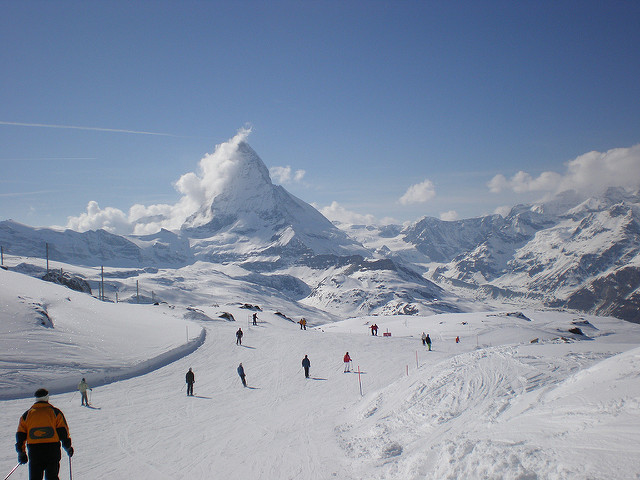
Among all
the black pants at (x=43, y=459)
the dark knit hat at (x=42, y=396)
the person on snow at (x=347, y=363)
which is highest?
the dark knit hat at (x=42, y=396)

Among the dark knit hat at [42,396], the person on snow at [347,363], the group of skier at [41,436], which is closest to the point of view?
the group of skier at [41,436]

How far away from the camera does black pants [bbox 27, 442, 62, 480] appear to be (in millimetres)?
7598

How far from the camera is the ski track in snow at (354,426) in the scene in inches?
318

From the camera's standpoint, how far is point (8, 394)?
1802 centimetres

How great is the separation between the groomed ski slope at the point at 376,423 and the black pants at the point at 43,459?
12.8 ft

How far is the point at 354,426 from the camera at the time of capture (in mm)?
14594

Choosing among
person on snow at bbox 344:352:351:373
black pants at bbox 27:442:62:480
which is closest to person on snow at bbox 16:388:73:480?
black pants at bbox 27:442:62:480

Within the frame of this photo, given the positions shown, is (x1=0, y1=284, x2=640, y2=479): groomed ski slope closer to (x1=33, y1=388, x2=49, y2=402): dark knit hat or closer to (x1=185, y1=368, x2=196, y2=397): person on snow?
(x1=185, y1=368, x2=196, y2=397): person on snow

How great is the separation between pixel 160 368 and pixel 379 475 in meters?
21.4

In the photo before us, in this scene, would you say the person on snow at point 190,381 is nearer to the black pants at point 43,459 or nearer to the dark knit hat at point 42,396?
the black pants at point 43,459

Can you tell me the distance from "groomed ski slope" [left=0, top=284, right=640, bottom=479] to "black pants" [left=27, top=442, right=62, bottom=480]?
391 centimetres

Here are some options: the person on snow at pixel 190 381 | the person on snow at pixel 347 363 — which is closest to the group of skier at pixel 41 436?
the person on snow at pixel 190 381

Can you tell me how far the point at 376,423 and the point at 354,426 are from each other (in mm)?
1079

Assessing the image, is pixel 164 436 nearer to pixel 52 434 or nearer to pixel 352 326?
pixel 52 434
